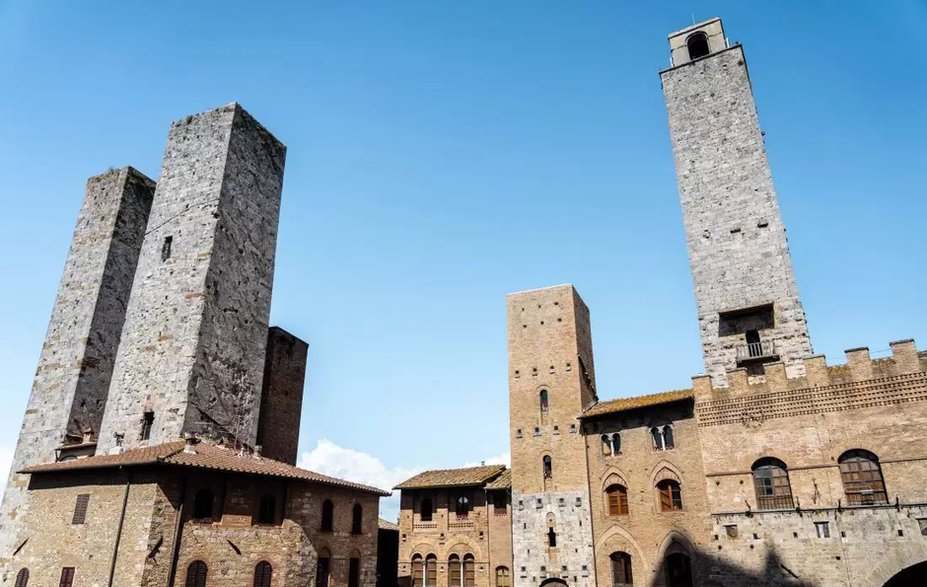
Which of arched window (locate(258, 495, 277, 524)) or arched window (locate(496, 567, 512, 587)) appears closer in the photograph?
arched window (locate(258, 495, 277, 524))

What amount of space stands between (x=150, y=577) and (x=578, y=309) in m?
23.5

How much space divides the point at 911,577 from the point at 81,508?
2896 cm

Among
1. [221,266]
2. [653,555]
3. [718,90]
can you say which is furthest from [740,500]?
[221,266]

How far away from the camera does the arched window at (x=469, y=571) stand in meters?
32.4

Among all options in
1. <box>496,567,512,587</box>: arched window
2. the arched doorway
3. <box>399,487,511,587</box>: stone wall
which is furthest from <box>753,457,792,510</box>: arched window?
<box>496,567,512,587</box>: arched window

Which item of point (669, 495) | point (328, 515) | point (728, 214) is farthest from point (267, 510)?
point (728, 214)

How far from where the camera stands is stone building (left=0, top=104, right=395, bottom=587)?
62.1 feet

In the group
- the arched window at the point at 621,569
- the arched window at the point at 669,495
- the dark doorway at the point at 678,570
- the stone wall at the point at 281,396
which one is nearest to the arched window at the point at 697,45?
the arched window at the point at 669,495

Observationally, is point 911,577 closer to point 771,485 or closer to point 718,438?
point 771,485

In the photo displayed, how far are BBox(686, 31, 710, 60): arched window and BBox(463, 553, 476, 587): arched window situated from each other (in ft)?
99.3

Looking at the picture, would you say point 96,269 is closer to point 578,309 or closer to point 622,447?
point 578,309

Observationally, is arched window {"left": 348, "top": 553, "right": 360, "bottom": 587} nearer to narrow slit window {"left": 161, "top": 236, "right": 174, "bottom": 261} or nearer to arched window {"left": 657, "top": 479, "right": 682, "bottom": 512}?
arched window {"left": 657, "top": 479, "right": 682, "bottom": 512}

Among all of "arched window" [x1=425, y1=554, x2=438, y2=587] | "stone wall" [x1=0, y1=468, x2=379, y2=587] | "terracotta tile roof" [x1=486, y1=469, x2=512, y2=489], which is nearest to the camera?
"stone wall" [x1=0, y1=468, x2=379, y2=587]

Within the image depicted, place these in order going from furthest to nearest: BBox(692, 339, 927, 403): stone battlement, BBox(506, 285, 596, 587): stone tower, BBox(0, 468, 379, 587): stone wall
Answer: BBox(506, 285, 596, 587): stone tower
BBox(692, 339, 927, 403): stone battlement
BBox(0, 468, 379, 587): stone wall
